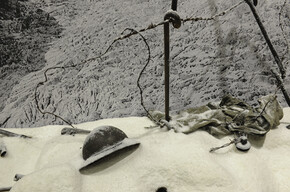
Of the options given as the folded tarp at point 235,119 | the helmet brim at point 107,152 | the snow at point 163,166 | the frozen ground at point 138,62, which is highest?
the frozen ground at point 138,62

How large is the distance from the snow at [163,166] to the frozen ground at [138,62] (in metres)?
0.36

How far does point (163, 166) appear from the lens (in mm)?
1196

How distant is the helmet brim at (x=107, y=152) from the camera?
1229mm

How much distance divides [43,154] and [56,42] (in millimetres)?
1047

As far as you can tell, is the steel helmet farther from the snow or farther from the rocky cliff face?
the rocky cliff face

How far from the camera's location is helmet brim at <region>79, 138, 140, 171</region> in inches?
48.4

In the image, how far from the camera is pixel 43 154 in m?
1.50

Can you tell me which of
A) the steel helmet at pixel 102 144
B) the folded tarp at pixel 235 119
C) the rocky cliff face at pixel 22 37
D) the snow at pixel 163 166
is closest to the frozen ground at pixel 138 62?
the rocky cliff face at pixel 22 37

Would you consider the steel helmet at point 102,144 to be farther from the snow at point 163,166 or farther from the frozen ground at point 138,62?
the frozen ground at point 138,62

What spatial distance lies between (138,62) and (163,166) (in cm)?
104

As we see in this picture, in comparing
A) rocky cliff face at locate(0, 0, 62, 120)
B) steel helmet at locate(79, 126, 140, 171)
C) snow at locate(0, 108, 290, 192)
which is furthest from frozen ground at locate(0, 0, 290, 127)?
steel helmet at locate(79, 126, 140, 171)

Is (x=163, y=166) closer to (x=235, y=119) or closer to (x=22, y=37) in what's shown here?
(x=235, y=119)

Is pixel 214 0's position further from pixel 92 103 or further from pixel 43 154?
pixel 43 154

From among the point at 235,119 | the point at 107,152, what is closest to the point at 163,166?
the point at 107,152
